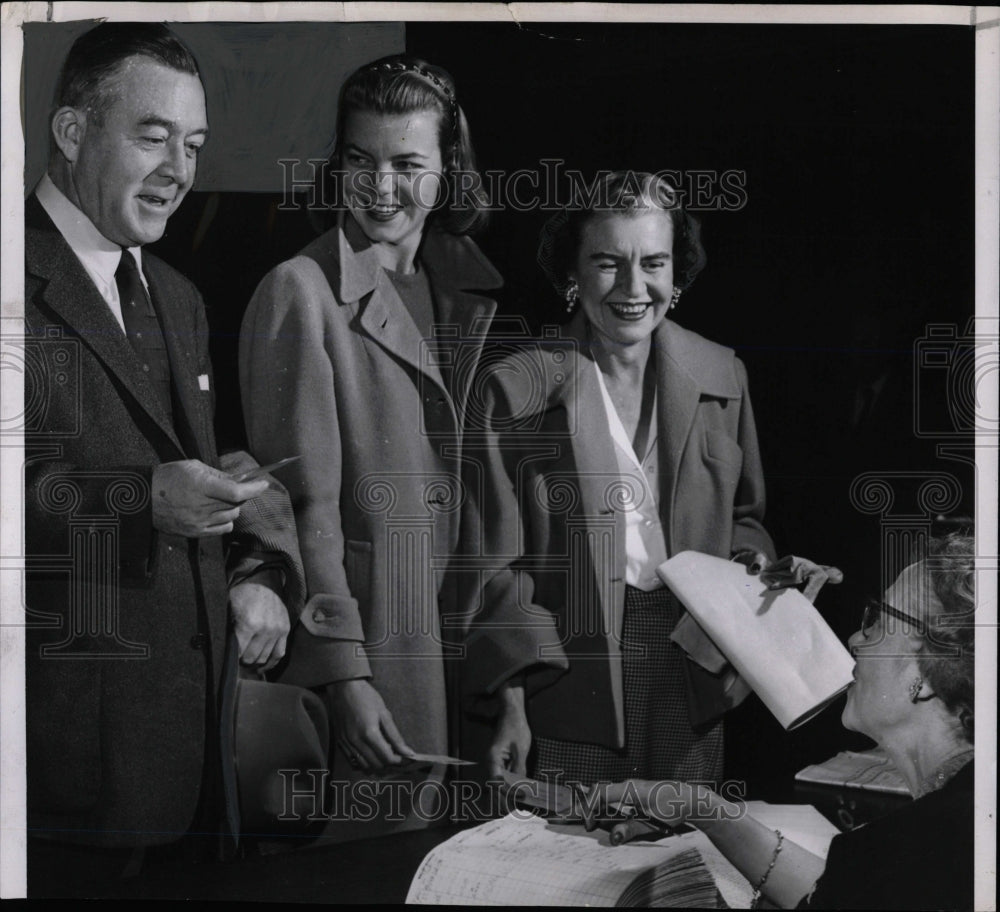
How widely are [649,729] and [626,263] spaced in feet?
3.29

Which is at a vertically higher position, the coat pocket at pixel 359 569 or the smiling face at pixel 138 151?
the smiling face at pixel 138 151

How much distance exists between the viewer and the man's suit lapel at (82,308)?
8.93ft

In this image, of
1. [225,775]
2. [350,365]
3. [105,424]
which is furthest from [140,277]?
[225,775]

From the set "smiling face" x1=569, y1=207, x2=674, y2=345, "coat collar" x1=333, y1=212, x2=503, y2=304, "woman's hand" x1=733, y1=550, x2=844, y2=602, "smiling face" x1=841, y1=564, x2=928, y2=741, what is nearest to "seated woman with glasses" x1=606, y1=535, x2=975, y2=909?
"smiling face" x1=841, y1=564, x2=928, y2=741

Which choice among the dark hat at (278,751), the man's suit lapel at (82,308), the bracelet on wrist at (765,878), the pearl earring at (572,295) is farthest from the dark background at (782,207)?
the dark hat at (278,751)

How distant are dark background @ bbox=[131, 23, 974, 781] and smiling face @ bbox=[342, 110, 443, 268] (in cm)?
11

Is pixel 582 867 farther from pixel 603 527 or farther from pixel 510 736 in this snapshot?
pixel 603 527

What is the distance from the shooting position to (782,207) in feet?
8.98

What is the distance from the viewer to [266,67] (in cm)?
274

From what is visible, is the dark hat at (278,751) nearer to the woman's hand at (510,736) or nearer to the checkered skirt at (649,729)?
the woman's hand at (510,736)

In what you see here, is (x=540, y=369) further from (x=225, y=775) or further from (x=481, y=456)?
(x=225, y=775)

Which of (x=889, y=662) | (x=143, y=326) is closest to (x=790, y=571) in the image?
(x=889, y=662)

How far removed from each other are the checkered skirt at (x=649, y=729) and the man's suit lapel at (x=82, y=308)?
1041 mm

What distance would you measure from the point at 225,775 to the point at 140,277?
1087 millimetres
